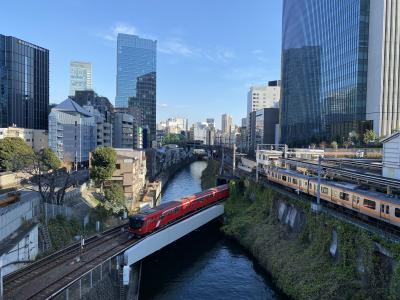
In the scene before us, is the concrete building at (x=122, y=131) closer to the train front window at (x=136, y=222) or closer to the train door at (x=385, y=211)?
the train front window at (x=136, y=222)

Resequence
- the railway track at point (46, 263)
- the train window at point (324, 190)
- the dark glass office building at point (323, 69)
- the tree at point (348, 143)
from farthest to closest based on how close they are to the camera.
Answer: the dark glass office building at point (323, 69), the tree at point (348, 143), the train window at point (324, 190), the railway track at point (46, 263)

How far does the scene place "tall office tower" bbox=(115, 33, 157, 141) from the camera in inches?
6914

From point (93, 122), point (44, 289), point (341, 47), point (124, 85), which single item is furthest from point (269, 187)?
point (124, 85)

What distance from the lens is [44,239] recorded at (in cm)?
2583

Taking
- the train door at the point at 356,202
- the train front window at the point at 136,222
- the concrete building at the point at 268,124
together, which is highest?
the concrete building at the point at 268,124

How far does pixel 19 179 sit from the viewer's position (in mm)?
47875

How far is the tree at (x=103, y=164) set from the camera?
4391 centimetres

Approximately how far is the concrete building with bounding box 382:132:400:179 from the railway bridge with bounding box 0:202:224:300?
68.0 ft

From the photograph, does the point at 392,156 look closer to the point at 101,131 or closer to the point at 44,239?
the point at 44,239

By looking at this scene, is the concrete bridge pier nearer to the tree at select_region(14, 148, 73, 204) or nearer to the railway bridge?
the railway bridge

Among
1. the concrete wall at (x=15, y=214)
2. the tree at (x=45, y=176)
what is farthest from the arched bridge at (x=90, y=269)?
the tree at (x=45, y=176)

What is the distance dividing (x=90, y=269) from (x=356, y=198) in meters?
20.1

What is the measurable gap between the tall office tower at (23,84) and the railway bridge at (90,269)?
70983 mm

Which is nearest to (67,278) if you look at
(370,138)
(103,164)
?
(103,164)
